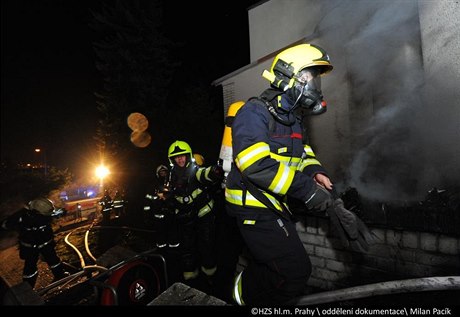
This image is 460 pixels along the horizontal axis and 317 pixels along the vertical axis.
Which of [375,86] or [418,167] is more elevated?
[375,86]

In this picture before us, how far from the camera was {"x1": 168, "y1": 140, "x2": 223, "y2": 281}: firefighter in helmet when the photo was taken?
4.62m

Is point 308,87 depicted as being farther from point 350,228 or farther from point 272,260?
point 272,260

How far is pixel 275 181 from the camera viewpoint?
6.70ft

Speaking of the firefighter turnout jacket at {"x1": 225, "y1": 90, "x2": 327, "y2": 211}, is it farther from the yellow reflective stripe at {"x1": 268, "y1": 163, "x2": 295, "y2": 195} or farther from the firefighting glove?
the firefighting glove

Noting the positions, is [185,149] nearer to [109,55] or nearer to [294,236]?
[294,236]

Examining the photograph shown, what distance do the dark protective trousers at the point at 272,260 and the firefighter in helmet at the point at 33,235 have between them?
4.71m

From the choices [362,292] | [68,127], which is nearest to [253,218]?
[362,292]

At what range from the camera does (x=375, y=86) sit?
6305mm

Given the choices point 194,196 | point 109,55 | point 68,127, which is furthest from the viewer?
point 68,127

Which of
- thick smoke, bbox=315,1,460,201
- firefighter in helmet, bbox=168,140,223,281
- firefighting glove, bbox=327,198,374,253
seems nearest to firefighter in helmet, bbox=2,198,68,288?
firefighter in helmet, bbox=168,140,223,281

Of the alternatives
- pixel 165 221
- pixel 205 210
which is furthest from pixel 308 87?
pixel 165 221

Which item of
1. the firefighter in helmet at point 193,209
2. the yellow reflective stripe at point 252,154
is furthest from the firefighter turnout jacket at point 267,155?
the firefighter in helmet at point 193,209

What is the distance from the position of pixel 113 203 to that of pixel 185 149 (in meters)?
6.24

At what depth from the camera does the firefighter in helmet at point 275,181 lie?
82.4 inches
